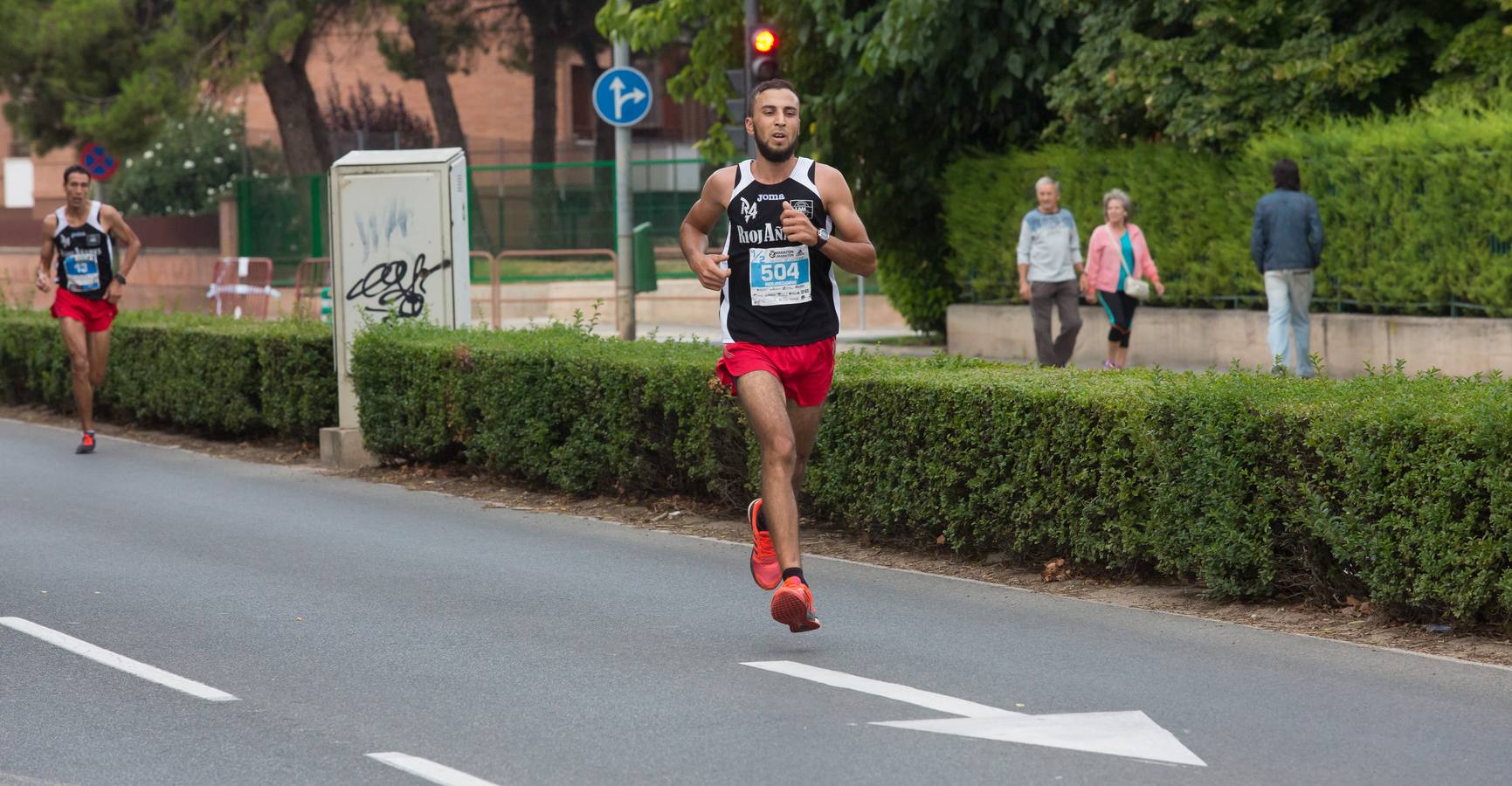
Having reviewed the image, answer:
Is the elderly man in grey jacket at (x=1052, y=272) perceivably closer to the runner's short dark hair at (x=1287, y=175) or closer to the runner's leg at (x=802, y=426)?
the runner's short dark hair at (x=1287, y=175)

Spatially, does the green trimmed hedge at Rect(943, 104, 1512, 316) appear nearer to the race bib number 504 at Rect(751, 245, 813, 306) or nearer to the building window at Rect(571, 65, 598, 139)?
the race bib number 504 at Rect(751, 245, 813, 306)

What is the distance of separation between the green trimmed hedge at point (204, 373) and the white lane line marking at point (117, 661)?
6.31 metres

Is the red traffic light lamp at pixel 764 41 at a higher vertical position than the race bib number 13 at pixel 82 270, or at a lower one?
higher

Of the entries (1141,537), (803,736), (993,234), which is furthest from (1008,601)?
(993,234)

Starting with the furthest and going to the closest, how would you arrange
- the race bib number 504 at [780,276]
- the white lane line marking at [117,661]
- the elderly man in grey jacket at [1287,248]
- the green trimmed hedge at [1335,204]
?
1. the green trimmed hedge at [1335,204]
2. the elderly man in grey jacket at [1287,248]
3. the race bib number 504 at [780,276]
4. the white lane line marking at [117,661]

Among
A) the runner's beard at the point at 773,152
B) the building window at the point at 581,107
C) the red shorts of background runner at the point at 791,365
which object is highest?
the building window at the point at 581,107

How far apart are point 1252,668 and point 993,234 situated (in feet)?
52.5

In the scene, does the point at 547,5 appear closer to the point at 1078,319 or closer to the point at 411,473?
the point at 1078,319

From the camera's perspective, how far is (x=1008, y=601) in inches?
313

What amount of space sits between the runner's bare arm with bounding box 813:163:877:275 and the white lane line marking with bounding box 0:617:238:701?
2.53 m

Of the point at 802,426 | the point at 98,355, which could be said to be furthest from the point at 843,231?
the point at 98,355

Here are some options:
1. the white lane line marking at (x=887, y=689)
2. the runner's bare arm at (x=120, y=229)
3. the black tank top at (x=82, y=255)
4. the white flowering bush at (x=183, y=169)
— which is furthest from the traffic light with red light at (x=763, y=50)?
the white flowering bush at (x=183, y=169)

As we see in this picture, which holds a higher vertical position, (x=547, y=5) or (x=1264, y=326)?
(x=547, y=5)

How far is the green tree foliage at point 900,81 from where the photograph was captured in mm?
19547
